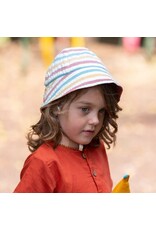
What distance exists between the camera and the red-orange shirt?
6.39ft

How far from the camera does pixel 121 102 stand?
28.6 ft

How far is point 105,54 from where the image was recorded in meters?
11.6

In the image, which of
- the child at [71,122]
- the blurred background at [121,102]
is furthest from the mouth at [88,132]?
the blurred background at [121,102]

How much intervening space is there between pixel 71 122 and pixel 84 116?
0.18ft

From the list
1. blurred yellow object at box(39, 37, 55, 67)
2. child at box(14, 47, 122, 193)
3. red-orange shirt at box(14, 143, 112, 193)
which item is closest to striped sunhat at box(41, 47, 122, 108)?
child at box(14, 47, 122, 193)

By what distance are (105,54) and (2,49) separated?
2245 mm

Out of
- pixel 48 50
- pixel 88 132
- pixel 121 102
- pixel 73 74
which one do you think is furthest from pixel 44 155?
pixel 48 50

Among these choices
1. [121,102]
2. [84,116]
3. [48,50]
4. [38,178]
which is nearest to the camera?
[38,178]

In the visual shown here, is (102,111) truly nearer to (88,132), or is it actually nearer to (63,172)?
(88,132)

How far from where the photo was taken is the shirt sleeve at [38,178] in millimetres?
1941

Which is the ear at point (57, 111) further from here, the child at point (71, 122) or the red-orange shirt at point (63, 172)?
the red-orange shirt at point (63, 172)

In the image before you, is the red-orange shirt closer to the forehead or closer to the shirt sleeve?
the shirt sleeve

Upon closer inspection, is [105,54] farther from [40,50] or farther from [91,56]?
[91,56]

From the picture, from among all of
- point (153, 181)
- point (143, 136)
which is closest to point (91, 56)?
point (153, 181)
